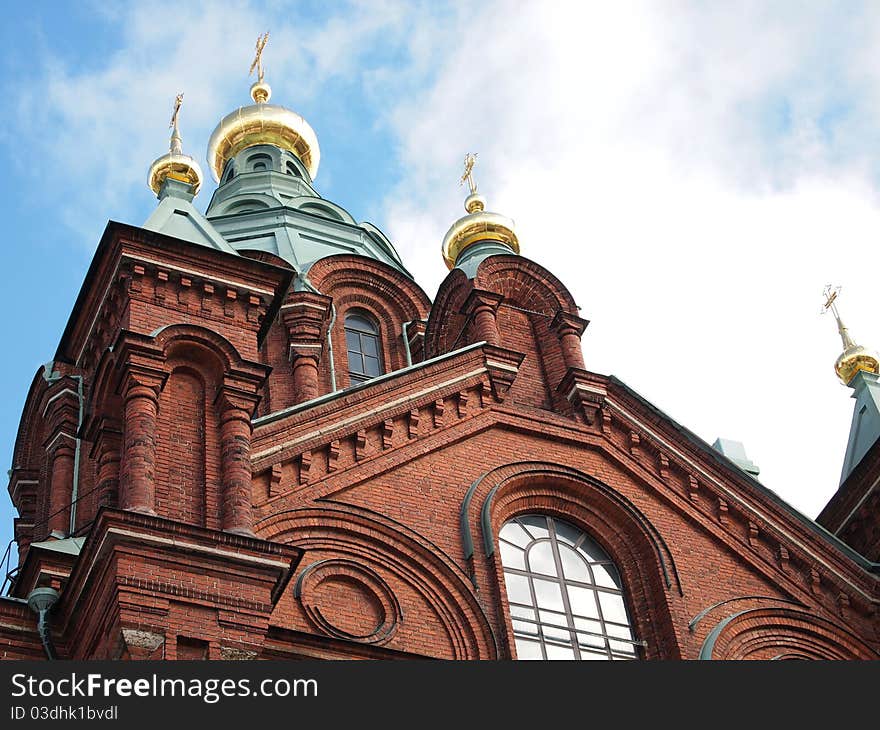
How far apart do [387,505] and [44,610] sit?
3.80m

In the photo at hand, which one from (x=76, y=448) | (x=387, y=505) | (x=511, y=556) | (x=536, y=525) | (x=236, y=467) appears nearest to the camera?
(x=236, y=467)

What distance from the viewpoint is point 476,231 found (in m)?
24.3

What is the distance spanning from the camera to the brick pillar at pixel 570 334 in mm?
18234

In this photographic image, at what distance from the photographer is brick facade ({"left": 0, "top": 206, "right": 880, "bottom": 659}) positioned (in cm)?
1234

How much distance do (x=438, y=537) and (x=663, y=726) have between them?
4.69 metres

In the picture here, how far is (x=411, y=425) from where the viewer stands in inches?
631

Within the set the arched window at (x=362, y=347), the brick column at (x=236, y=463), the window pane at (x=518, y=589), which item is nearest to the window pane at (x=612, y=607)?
the window pane at (x=518, y=589)

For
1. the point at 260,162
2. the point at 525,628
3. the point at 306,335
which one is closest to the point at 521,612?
the point at 525,628

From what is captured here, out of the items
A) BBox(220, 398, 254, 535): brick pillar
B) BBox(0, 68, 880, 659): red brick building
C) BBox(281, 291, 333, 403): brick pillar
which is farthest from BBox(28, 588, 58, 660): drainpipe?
BBox(281, 291, 333, 403): brick pillar

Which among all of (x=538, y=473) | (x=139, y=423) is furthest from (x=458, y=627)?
(x=139, y=423)

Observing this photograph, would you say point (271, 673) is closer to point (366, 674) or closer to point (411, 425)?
point (366, 674)

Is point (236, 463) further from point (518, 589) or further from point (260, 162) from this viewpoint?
point (260, 162)

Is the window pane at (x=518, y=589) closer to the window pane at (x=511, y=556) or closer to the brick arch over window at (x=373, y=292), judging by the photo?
the window pane at (x=511, y=556)

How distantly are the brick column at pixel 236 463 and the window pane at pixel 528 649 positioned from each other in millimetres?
3041
